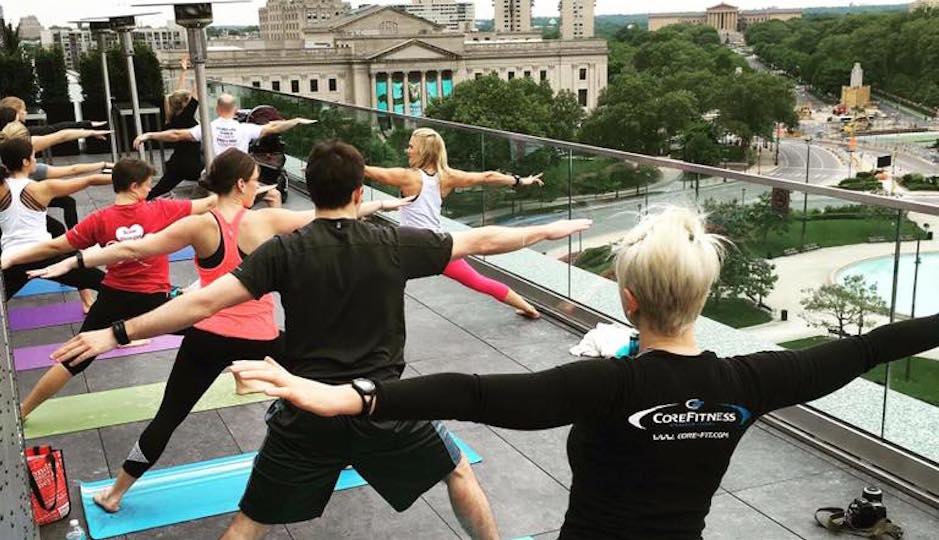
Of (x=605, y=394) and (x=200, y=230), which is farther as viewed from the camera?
(x=200, y=230)

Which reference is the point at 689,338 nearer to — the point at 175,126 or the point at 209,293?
the point at 209,293

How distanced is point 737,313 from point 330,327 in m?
3.52

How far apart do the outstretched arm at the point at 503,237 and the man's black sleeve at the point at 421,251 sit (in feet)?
0.21

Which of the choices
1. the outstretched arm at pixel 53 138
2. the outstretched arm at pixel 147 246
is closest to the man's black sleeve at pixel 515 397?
the outstretched arm at pixel 147 246

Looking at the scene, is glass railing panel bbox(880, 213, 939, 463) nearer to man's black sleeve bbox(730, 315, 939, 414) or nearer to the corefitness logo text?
man's black sleeve bbox(730, 315, 939, 414)

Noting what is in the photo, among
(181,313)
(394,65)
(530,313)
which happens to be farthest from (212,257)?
(394,65)

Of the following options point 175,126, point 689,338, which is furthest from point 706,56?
point 689,338

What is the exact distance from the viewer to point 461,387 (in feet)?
7.06

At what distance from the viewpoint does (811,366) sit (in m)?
2.42

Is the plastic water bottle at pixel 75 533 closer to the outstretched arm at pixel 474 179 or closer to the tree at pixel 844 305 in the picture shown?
the tree at pixel 844 305

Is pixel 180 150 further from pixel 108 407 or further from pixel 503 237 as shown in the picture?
pixel 503 237

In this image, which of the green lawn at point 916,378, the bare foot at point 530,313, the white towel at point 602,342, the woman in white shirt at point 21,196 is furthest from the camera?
the bare foot at point 530,313

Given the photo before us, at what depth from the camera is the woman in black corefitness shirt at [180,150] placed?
471 inches

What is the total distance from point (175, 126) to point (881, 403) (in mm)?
9043
